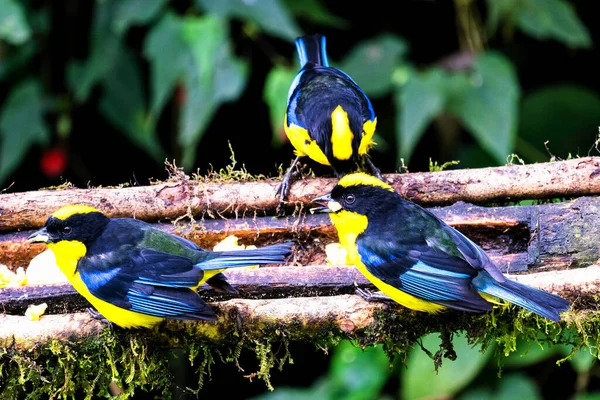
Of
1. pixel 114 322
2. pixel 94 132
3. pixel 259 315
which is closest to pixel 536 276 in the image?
pixel 259 315

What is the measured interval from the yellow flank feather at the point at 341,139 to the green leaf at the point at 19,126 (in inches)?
112

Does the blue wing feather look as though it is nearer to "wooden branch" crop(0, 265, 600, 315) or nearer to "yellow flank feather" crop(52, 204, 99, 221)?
"wooden branch" crop(0, 265, 600, 315)

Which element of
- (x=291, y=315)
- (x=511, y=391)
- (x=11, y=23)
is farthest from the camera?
(x=11, y=23)

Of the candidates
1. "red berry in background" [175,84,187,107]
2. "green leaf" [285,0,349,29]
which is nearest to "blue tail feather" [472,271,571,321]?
"green leaf" [285,0,349,29]

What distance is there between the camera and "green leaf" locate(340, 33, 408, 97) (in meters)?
6.25

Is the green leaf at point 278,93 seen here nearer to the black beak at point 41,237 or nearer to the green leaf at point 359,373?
the green leaf at point 359,373

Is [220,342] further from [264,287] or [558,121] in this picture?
[558,121]

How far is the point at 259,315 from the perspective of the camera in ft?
11.1

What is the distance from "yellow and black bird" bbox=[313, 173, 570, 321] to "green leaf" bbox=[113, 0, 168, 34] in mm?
2706

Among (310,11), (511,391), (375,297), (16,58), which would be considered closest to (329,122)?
(375,297)

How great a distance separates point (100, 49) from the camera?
20.9 feet

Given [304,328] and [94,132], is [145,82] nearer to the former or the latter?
[94,132]

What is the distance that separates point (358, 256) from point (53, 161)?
3.80 m

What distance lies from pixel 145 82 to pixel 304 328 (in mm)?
3836
